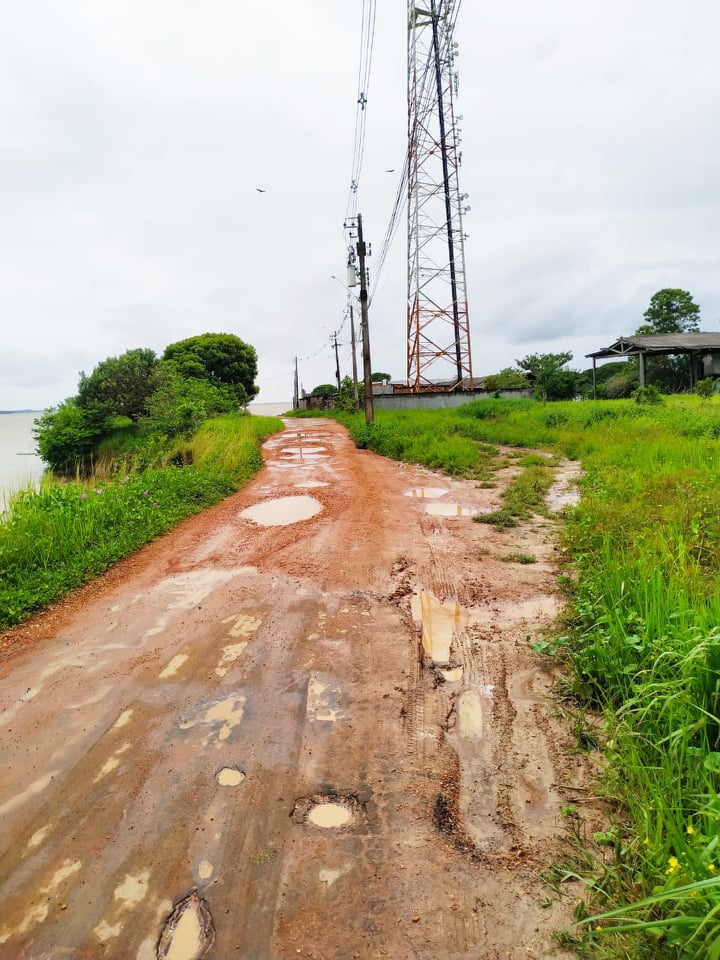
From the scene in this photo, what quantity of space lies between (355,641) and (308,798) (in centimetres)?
142

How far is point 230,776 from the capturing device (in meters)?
2.47

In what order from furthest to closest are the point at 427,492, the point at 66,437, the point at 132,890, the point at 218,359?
the point at 218,359, the point at 66,437, the point at 427,492, the point at 132,890

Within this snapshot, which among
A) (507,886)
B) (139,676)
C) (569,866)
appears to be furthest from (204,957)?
(139,676)

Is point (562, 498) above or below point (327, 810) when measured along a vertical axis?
above

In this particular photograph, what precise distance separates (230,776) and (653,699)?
78.4 inches

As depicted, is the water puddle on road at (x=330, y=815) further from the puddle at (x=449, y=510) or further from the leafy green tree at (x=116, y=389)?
the leafy green tree at (x=116, y=389)

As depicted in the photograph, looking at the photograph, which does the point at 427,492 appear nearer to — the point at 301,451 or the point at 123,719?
the point at 123,719

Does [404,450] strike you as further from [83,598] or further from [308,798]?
[308,798]

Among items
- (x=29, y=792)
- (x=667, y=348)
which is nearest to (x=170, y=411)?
(x=29, y=792)

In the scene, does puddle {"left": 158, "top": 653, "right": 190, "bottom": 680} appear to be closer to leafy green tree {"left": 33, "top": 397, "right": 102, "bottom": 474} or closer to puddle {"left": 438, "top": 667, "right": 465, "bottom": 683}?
puddle {"left": 438, "top": 667, "right": 465, "bottom": 683}

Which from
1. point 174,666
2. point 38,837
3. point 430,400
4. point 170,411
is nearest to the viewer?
point 38,837

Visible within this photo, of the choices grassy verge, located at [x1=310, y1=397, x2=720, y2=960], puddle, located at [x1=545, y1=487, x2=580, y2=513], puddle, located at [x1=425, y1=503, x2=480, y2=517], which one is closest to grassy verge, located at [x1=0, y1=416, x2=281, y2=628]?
puddle, located at [x1=425, y1=503, x2=480, y2=517]

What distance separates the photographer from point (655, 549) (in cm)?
411

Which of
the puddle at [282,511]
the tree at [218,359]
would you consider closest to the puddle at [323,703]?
the puddle at [282,511]
